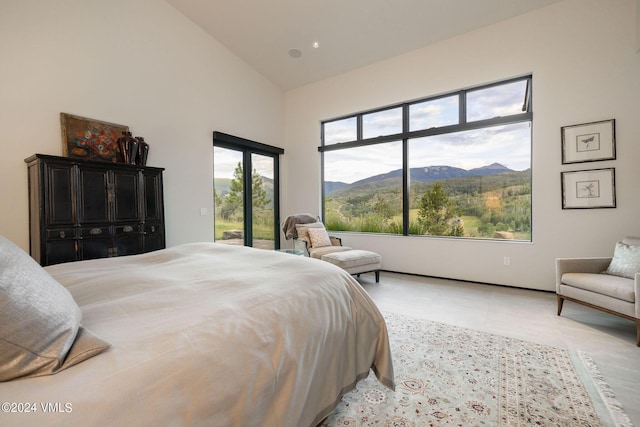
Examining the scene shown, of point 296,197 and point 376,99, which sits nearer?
point 376,99

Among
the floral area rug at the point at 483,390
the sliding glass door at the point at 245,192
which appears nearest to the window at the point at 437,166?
the sliding glass door at the point at 245,192

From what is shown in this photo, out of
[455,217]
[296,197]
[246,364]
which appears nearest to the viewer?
[246,364]

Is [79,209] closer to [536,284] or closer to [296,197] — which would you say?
[296,197]

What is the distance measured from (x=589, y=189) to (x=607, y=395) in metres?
2.67

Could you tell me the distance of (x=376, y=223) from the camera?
5113 mm

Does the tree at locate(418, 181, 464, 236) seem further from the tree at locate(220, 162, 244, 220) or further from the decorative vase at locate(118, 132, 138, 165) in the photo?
the decorative vase at locate(118, 132, 138, 165)

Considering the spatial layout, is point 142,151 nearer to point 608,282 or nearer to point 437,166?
point 437,166

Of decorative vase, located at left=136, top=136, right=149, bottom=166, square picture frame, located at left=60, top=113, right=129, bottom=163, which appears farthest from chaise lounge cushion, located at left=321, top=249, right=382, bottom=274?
square picture frame, located at left=60, top=113, right=129, bottom=163

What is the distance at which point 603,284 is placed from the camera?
2.45 metres

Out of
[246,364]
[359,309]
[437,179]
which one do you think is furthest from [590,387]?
[437,179]

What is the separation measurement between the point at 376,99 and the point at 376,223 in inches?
88.5

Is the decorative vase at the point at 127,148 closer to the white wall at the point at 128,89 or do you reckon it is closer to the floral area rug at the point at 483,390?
the white wall at the point at 128,89

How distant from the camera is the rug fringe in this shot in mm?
1453

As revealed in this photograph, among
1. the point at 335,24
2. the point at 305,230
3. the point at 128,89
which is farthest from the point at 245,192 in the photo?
the point at 335,24
